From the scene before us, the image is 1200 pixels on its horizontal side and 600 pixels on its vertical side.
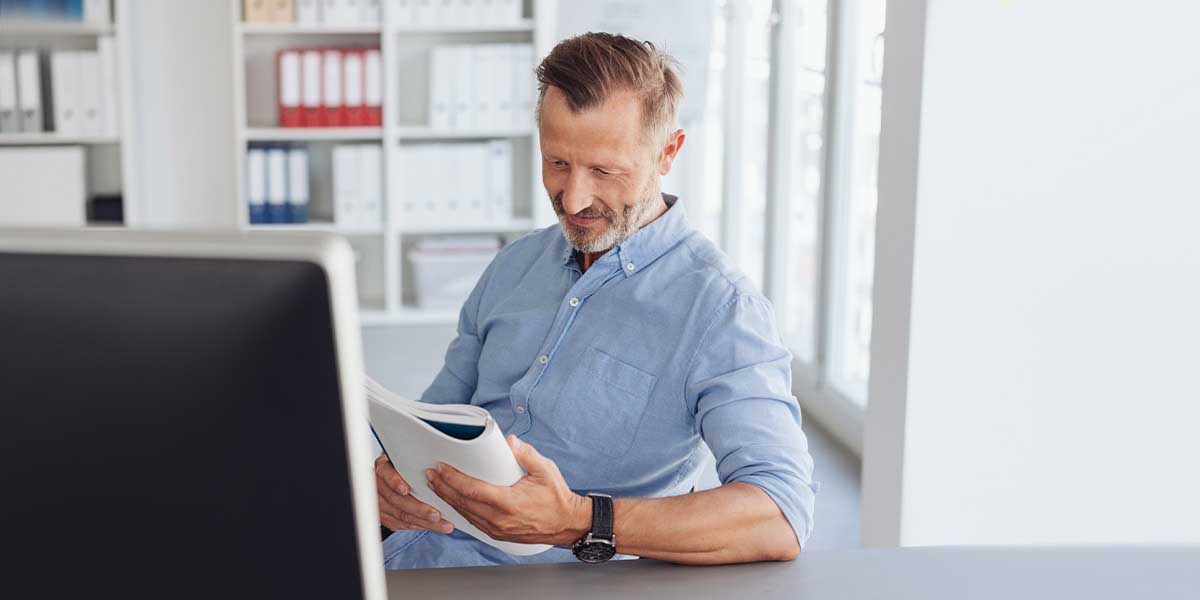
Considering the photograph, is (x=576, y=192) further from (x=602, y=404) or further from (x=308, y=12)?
(x=308, y=12)

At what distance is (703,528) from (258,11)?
378 centimetres

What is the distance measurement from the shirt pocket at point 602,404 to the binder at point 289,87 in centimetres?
333

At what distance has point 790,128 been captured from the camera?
4.36m

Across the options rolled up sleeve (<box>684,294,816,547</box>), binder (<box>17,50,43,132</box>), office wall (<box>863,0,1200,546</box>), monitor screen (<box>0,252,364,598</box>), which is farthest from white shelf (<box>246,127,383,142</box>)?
monitor screen (<box>0,252,364,598</box>)

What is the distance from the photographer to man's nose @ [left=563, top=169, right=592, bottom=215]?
1.61 metres

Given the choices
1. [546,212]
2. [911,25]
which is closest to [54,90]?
[546,212]

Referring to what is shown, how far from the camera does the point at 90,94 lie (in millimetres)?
4559

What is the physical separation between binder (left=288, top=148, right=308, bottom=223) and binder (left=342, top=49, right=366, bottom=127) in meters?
0.21

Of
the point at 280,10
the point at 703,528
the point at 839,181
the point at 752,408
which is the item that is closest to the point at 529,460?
the point at 703,528

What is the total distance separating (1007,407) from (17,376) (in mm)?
2083

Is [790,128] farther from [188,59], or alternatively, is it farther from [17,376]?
[17,376]

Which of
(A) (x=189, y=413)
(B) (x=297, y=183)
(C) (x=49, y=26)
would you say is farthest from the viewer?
(B) (x=297, y=183)

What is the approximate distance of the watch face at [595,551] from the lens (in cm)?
130

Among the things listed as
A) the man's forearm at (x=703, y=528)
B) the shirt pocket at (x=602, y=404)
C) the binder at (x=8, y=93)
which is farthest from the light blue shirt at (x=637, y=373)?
the binder at (x=8, y=93)
